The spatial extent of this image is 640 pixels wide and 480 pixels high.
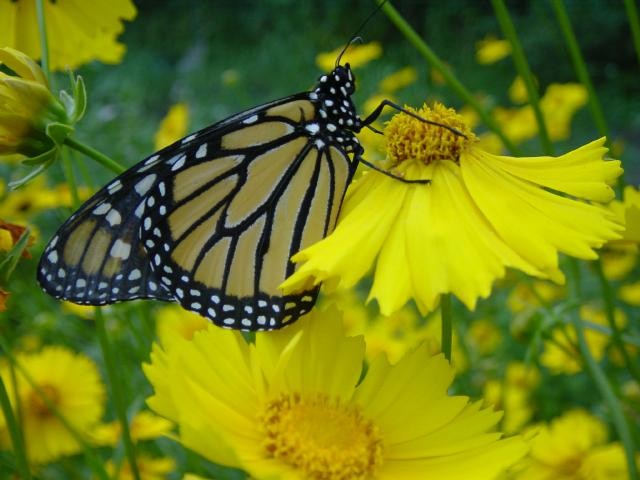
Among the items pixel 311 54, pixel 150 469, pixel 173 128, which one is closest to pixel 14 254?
pixel 150 469

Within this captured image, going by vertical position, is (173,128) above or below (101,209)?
above

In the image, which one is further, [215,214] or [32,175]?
[215,214]

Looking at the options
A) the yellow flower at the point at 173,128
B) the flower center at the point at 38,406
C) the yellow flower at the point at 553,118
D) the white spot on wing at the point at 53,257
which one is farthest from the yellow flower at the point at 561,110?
the white spot on wing at the point at 53,257

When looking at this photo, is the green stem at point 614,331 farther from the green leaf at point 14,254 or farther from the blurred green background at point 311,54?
the blurred green background at point 311,54

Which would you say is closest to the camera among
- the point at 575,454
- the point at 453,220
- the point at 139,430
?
the point at 453,220

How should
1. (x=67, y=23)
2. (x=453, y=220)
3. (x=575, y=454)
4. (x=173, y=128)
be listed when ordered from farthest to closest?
(x=173, y=128)
(x=575, y=454)
(x=67, y=23)
(x=453, y=220)

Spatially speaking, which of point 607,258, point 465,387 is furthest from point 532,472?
point 607,258

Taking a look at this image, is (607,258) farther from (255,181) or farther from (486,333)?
(255,181)

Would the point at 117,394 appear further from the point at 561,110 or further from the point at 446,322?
the point at 561,110
